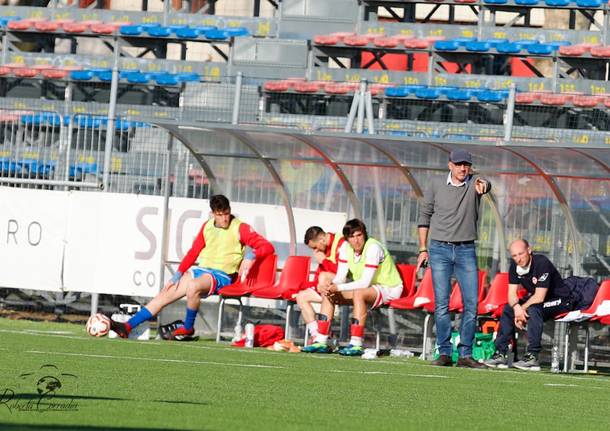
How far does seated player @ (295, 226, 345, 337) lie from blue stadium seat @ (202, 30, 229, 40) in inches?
861

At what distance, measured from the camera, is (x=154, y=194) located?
52.7 ft

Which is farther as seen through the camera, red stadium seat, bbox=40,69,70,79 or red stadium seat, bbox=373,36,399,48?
red stadium seat, bbox=373,36,399,48

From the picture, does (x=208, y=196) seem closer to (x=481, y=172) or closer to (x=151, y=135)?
(x=151, y=135)

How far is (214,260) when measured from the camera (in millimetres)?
14734

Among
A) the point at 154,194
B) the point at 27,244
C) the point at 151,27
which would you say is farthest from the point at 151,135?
the point at 151,27

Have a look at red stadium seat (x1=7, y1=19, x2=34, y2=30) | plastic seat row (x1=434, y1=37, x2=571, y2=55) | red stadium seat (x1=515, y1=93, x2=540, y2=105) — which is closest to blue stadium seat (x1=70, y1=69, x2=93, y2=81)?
red stadium seat (x1=7, y1=19, x2=34, y2=30)

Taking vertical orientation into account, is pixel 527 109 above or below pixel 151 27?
below

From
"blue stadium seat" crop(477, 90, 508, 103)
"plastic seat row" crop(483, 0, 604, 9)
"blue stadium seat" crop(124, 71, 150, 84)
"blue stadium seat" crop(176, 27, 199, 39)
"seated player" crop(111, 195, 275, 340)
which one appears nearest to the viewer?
"seated player" crop(111, 195, 275, 340)

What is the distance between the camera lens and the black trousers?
12.7 m

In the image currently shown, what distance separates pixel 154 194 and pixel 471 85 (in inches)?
697

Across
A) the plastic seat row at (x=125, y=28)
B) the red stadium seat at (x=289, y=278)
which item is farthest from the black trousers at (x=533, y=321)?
the plastic seat row at (x=125, y=28)

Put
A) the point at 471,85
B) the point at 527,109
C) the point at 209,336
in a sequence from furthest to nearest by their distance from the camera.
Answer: the point at 471,85 → the point at 527,109 → the point at 209,336

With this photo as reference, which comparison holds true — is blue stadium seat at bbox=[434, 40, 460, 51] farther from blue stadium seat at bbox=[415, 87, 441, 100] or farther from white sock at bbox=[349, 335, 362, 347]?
white sock at bbox=[349, 335, 362, 347]

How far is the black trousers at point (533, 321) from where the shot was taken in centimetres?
1270
